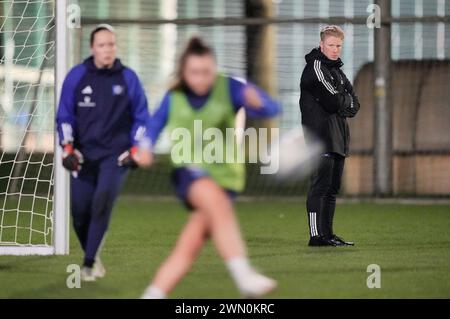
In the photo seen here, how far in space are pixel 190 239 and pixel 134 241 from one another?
530 centimetres

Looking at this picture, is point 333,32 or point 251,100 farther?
point 333,32

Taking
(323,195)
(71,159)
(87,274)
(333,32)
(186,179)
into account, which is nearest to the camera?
(186,179)

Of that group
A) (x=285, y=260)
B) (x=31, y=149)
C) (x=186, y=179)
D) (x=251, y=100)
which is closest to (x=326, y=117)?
(x=285, y=260)

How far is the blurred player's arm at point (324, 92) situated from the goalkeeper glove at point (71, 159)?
2.95m

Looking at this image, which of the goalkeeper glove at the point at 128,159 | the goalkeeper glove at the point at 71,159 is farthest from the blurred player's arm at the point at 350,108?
the goalkeeper glove at the point at 71,159

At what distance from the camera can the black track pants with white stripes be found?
10938mm

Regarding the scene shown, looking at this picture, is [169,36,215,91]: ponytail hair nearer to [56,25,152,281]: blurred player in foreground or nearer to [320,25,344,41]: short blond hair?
[56,25,152,281]: blurred player in foreground

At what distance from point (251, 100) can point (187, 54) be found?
45 cm

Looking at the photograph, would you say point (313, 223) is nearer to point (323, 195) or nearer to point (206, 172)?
point (323, 195)

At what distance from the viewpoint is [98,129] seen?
28.2ft

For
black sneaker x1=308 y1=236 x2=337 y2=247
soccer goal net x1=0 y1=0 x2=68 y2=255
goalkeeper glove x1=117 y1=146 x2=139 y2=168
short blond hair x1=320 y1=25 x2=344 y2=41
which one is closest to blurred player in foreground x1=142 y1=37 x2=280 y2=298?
goalkeeper glove x1=117 y1=146 x2=139 y2=168

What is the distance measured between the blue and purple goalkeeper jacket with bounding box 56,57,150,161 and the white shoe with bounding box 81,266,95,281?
2.56ft

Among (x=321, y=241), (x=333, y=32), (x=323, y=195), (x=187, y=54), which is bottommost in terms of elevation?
(x=321, y=241)
